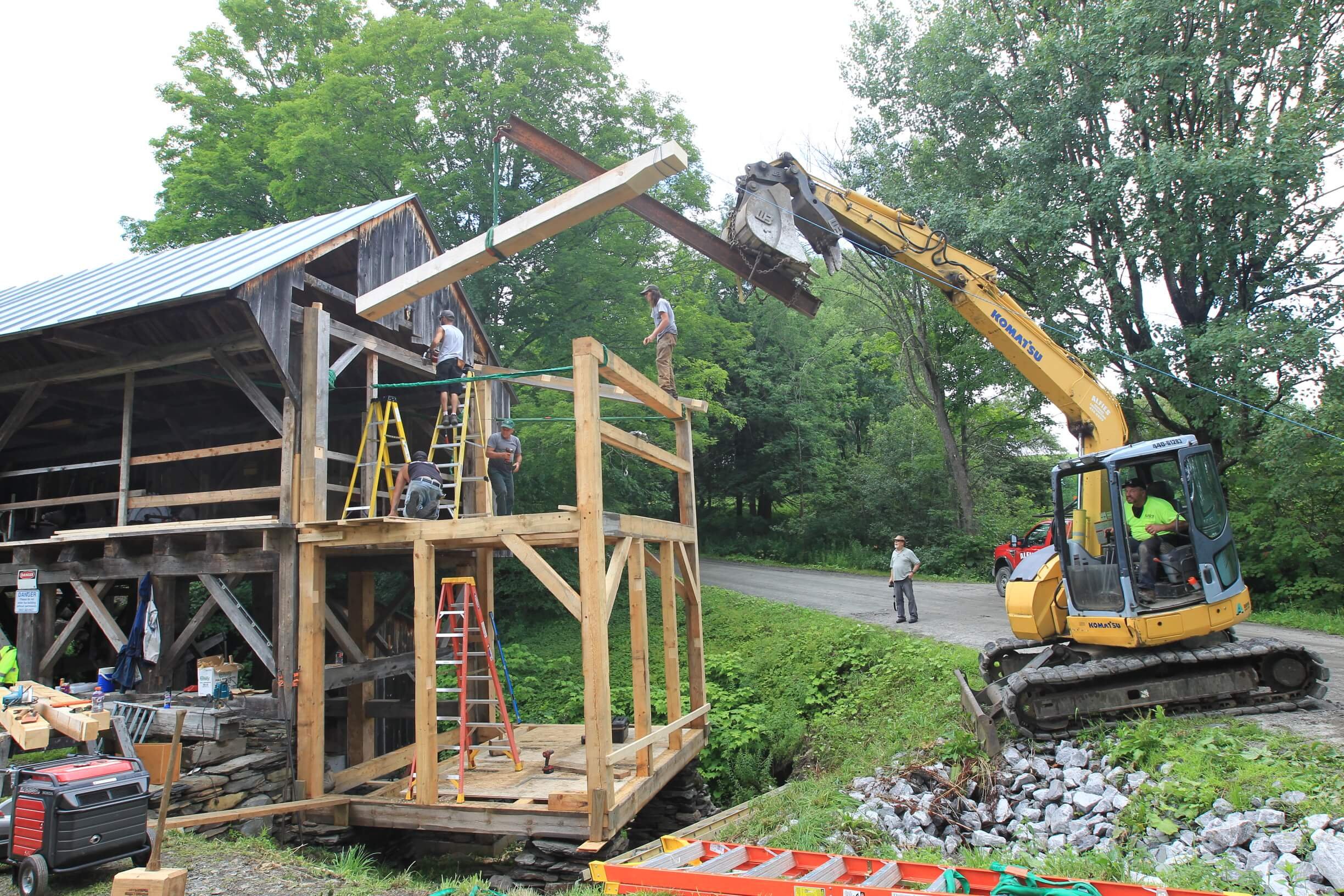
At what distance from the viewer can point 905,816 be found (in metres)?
7.10

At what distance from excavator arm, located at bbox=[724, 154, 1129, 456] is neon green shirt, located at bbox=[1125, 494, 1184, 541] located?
0.66m

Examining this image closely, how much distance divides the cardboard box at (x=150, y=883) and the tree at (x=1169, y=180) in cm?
1500

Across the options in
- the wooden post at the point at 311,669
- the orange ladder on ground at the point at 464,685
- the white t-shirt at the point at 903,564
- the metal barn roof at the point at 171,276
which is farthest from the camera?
the white t-shirt at the point at 903,564

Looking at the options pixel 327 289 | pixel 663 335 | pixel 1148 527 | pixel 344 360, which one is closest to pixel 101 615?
pixel 344 360

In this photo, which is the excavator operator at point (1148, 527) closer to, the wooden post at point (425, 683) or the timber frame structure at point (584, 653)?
the timber frame structure at point (584, 653)

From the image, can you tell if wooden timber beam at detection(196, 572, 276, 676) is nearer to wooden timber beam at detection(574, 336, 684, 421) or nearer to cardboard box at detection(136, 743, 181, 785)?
cardboard box at detection(136, 743, 181, 785)

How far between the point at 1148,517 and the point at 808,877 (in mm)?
5037

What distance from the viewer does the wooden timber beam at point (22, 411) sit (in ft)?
36.0

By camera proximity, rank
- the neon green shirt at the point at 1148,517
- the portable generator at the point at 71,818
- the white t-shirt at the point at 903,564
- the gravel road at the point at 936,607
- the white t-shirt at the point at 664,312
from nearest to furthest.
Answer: the portable generator at the point at 71,818, the gravel road at the point at 936,607, the neon green shirt at the point at 1148,517, the white t-shirt at the point at 664,312, the white t-shirt at the point at 903,564

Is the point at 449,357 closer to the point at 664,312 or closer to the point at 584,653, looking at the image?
the point at 664,312

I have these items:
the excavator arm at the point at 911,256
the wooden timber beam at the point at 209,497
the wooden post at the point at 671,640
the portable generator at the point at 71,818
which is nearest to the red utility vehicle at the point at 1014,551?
the excavator arm at the point at 911,256

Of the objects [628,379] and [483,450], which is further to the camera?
[483,450]

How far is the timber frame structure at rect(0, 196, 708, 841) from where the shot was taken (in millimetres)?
8000

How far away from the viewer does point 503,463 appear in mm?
11008
